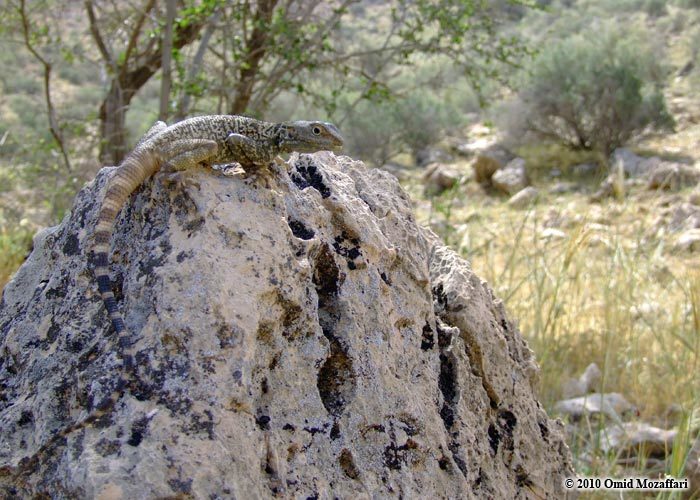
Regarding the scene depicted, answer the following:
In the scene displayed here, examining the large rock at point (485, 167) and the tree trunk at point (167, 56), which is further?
the large rock at point (485, 167)

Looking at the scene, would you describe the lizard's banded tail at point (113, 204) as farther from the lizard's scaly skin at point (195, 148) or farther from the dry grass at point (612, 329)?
the dry grass at point (612, 329)

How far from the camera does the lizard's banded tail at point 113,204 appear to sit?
191 cm

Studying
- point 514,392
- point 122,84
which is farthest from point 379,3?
point 514,392

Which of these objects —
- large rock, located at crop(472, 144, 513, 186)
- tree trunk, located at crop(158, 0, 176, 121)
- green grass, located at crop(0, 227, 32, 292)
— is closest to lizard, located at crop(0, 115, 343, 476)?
green grass, located at crop(0, 227, 32, 292)

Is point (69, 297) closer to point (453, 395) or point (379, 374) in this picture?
point (379, 374)

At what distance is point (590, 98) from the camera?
1639 centimetres

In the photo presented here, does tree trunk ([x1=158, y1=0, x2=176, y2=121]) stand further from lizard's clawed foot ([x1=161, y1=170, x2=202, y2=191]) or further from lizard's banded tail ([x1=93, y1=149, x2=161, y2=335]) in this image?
lizard's clawed foot ([x1=161, y1=170, x2=202, y2=191])

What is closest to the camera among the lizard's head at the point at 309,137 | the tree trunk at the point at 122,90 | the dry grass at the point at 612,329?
the lizard's head at the point at 309,137

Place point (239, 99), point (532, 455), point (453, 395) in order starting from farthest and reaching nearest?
point (239, 99) < point (532, 455) < point (453, 395)

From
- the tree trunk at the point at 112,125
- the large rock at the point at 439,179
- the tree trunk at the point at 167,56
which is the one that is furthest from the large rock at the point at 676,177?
the tree trunk at the point at 167,56

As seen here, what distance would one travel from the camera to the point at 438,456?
2.21 meters

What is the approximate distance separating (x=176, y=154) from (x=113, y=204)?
9.7 inches

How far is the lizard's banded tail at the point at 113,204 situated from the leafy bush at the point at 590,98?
14.6m

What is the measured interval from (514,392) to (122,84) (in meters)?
5.99
